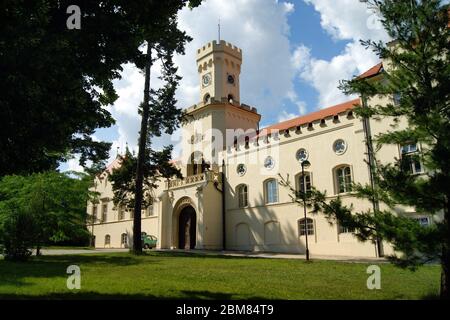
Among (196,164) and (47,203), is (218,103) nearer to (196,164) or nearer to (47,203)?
(196,164)

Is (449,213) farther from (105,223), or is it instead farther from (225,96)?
(105,223)

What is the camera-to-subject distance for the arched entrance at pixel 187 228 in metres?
31.6

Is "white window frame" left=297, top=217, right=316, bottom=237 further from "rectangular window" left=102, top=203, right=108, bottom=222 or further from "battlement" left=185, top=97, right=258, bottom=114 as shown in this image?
"rectangular window" left=102, top=203, right=108, bottom=222

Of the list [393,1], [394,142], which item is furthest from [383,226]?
[393,1]

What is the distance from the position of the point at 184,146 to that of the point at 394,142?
28.7 m

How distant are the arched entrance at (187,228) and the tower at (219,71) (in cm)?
1041

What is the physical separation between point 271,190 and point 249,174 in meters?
2.38

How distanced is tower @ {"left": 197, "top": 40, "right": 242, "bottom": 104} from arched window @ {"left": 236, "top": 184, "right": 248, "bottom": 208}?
9.32 m

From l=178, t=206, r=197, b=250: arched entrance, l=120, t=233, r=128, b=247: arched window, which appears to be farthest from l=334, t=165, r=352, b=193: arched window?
l=120, t=233, r=128, b=247: arched window

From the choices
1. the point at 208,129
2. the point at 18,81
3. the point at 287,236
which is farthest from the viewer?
the point at 208,129

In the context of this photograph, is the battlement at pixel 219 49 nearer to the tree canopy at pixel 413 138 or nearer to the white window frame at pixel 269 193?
the white window frame at pixel 269 193

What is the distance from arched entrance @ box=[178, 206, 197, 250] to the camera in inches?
1246
